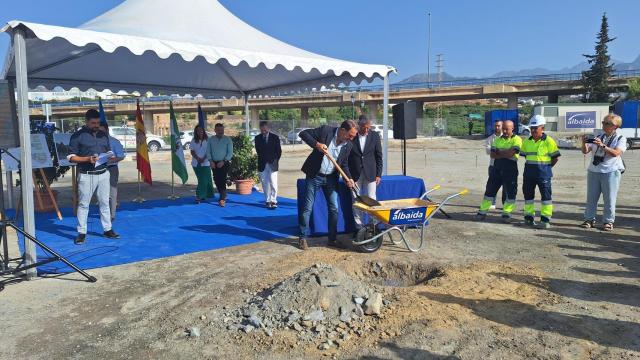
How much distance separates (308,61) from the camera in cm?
726

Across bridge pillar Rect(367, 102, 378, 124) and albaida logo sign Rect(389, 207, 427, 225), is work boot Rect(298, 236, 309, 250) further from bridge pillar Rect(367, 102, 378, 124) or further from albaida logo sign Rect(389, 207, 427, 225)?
bridge pillar Rect(367, 102, 378, 124)

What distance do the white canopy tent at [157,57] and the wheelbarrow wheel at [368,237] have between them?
8.05ft

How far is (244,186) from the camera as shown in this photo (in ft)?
37.2

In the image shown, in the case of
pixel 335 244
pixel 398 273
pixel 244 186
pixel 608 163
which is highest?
pixel 608 163

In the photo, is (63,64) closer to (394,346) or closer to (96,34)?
(96,34)

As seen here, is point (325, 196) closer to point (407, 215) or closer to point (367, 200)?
point (367, 200)

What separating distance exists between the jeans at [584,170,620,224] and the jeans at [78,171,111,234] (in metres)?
7.40

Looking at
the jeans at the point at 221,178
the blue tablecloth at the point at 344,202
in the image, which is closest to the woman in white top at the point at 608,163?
the blue tablecloth at the point at 344,202

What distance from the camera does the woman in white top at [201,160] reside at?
9.91 metres

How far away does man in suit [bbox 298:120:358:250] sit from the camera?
20.4ft

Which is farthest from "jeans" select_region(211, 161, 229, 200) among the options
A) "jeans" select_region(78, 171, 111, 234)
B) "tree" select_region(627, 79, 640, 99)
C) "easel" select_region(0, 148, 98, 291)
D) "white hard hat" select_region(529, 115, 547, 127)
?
"tree" select_region(627, 79, 640, 99)

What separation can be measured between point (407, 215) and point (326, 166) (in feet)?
4.18

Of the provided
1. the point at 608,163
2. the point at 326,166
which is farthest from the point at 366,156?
the point at 608,163

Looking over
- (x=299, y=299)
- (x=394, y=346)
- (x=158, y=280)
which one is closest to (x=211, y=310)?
(x=299, y=299)
